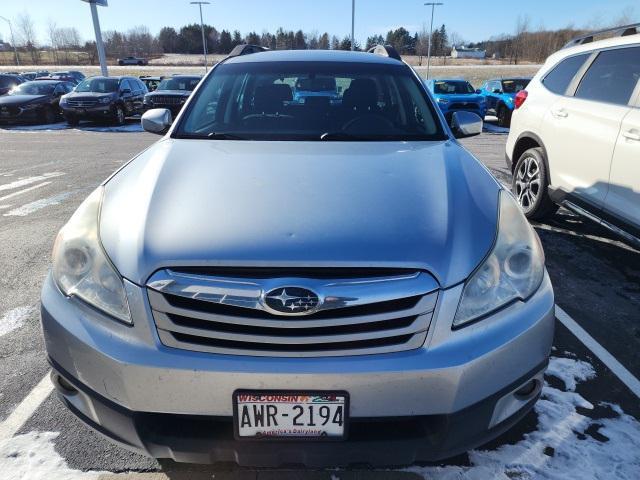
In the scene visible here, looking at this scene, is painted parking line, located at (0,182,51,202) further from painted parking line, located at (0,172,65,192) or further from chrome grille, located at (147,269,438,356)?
chrome grille, located at (147,269,438,356)

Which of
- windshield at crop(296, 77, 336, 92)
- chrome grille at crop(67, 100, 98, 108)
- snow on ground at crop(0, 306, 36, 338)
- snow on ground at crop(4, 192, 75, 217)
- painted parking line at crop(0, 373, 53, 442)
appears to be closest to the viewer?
painted parking line at crop(0, 373, 53, 442)

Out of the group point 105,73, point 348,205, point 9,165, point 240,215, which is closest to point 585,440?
point 348,205

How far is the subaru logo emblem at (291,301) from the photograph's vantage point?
150cm

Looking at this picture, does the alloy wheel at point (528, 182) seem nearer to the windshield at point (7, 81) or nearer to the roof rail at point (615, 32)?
the roof rail at point (615, 32)

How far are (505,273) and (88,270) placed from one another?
1446 mm

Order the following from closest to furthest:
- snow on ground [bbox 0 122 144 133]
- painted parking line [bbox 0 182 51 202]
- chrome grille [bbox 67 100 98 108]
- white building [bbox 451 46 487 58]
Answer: painted parking line [bbox 0 182 51 202], snow on ground [bbox 0 122 144 133], chrome grille [bbox 67 100 98 108], white building [bbox 451 46 487 58]

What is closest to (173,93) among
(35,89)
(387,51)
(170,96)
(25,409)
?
(170,96)

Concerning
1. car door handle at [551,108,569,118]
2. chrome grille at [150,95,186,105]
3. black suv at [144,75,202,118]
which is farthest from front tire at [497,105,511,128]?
car door handle at [551,108,569,118]

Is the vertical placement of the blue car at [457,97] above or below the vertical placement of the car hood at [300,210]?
Result: below

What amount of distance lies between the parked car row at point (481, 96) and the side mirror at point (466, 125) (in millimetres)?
11900

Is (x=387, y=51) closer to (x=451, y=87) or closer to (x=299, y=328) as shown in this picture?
(x=299, y=328)

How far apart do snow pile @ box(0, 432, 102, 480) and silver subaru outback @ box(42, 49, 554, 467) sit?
0.43 metres

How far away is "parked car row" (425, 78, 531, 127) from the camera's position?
15352 millimetres

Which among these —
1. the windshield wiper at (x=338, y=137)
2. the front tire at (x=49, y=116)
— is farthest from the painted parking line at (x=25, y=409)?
the front tire at (x=49, y=116)
